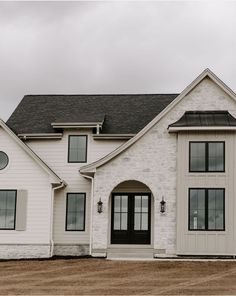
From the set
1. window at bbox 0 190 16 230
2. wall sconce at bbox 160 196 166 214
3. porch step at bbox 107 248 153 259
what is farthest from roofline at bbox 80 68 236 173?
porch step at bbox 107 248 153 259

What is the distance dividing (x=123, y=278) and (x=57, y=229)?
8.26 meters

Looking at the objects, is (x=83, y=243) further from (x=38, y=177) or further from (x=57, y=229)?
(x=38, y=177)

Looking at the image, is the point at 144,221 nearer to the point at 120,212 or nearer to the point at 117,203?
the point at 120,212

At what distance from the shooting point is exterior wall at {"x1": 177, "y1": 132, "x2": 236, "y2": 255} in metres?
24.5

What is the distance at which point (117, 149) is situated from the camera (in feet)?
84.1

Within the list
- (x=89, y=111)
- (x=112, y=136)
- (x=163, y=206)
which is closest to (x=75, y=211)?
(x=112, y=136)

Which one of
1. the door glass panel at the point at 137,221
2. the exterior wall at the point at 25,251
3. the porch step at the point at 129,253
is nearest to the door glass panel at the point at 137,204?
the door glass panel at the point at 137,221

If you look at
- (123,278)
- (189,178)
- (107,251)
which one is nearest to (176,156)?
(189,178)

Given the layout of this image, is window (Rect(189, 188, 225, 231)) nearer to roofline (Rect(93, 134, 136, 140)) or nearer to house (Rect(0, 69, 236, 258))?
house (Rect(0, 69, 236, 258))

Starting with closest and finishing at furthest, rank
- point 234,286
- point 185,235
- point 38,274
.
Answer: point 234,286 < point 38,274 < point 185,235

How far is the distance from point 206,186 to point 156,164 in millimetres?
2310

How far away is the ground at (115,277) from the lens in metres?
17.4

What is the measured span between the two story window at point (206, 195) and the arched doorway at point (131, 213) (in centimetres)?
265

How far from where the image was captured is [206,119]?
25.5m
